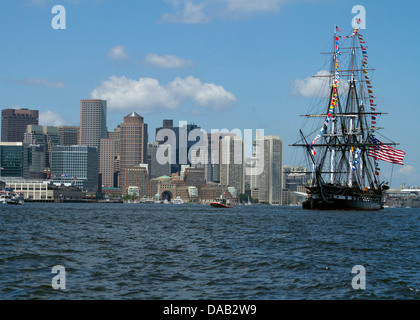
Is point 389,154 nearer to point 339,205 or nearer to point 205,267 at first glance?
point 339,205

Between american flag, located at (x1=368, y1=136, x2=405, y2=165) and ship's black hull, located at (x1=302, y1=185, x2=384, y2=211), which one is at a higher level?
american flag, located at (x1=368, y1=136, x2=405, y2=165)

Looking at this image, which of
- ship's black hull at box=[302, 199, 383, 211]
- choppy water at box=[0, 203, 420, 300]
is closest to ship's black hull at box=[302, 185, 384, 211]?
A: ship's black hull at box=[302, 199, 383, 211]

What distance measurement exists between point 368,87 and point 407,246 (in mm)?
126970

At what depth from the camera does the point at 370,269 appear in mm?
36875

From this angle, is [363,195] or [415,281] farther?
[363,195]

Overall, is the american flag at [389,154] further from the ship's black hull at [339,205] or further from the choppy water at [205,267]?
the choppy water at [205,267]

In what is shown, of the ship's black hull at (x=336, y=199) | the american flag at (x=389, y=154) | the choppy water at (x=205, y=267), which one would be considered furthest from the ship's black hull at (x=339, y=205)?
the choppy water at (x=205, y=267)

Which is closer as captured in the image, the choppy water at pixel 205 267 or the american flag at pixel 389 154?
the choppy water at pixel 205 267

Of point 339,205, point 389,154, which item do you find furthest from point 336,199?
point 389,154

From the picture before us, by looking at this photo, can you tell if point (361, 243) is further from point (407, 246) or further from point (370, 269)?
point (370, 269)

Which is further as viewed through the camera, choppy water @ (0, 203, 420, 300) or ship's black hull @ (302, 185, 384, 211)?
ship's black hull @ (302, 185, 384, 211)

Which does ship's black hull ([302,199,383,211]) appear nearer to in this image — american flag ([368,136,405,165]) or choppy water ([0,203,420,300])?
american flag ([368,136,405,165])

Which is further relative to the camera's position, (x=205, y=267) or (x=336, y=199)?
(x=336, y=199)
